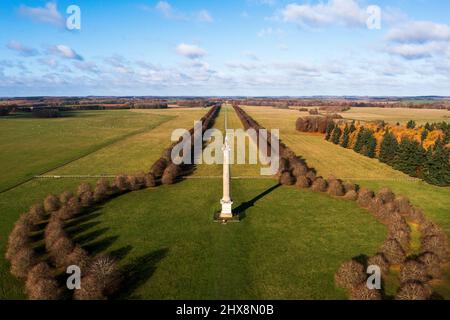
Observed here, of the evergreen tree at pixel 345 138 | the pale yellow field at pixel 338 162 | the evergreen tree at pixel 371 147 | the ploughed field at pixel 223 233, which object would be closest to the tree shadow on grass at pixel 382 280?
the ploughed field at pixel 223 233

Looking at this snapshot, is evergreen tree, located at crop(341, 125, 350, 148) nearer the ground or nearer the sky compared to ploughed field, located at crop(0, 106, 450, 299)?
nearer the sky

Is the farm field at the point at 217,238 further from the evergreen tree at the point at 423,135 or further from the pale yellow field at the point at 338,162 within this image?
the evergreen tree at the point at 423,135

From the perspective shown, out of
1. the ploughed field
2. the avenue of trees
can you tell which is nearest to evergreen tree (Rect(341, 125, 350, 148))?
the avenue of trees

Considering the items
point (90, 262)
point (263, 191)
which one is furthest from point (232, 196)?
point (90, 262)

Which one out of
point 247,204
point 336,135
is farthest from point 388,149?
point 247,204

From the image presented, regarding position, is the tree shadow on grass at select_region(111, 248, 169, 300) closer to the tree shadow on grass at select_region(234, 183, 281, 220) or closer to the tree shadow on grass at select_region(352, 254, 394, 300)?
the tree shadow on grass at select_region(234, 183, 281, 220)

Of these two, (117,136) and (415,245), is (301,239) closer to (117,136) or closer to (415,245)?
(415,245)

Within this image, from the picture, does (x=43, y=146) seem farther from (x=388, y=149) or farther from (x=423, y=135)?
(x=423, y=135)
